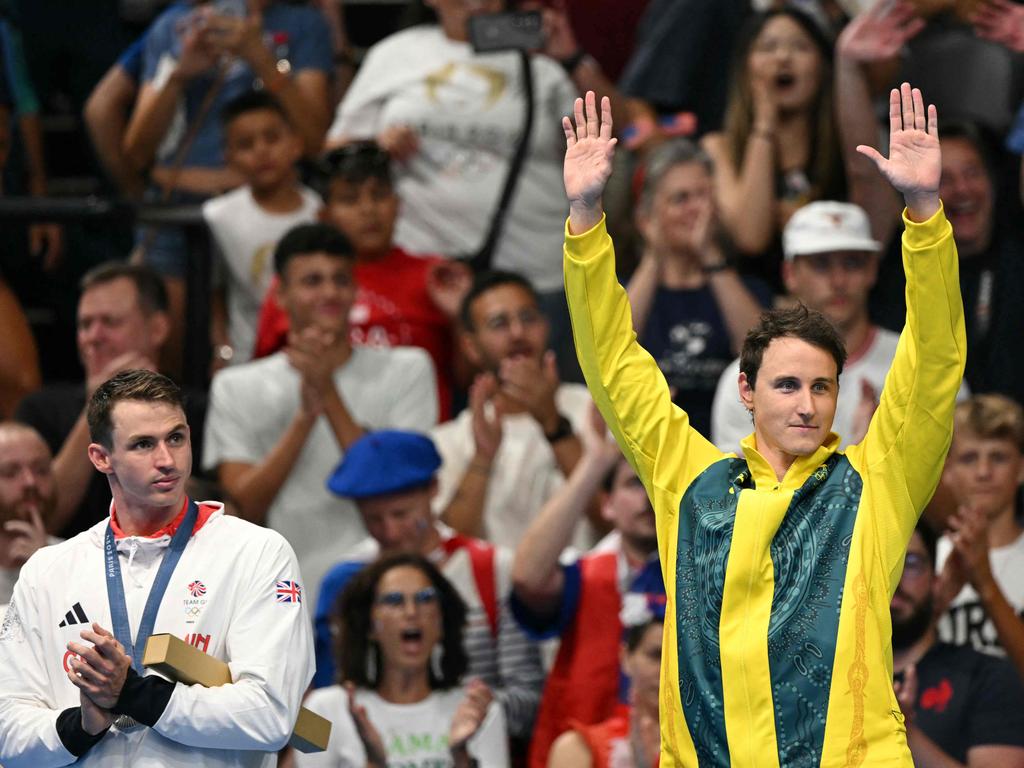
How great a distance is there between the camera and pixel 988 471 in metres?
7.13

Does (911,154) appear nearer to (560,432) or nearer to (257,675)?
(257,675)

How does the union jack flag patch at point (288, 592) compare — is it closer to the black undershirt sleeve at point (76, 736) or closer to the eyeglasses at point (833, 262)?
the black undershirt sleeve at point (76, 736)

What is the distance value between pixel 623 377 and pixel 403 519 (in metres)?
2.35

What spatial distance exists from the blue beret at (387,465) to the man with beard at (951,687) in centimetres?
175

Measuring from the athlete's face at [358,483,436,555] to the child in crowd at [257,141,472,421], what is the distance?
1.31 meters

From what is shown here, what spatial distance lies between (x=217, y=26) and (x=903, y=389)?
468 centimetres

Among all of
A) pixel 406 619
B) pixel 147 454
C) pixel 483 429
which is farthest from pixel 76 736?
pixel 483 429

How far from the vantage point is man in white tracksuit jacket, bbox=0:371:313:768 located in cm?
470

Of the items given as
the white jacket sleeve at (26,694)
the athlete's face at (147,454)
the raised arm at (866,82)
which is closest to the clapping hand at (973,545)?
the raised arm at (866,82)

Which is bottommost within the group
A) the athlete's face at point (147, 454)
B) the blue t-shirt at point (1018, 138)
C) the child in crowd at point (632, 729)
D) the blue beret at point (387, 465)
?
the child in crowd at point (632, 729)

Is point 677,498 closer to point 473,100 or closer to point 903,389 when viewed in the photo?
point 903,389

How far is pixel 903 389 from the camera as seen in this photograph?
4.71 m

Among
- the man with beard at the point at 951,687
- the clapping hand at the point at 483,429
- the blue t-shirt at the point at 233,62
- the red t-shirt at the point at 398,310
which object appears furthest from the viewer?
the blue t-shirt at the point at 233,62

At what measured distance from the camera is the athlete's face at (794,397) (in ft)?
15.4
